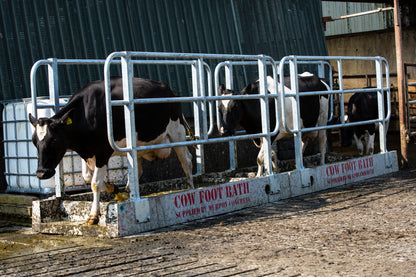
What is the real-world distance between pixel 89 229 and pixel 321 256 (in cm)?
263

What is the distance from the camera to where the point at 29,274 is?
197 inches

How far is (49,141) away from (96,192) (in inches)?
30.3

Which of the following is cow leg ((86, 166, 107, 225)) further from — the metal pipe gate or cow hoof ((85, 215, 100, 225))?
the metal pipe gate

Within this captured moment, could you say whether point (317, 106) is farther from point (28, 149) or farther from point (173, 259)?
point (173, 259)

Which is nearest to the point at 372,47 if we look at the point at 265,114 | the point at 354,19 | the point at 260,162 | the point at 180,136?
the point at 354,19

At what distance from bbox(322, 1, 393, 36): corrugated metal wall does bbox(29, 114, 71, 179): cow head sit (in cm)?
1509

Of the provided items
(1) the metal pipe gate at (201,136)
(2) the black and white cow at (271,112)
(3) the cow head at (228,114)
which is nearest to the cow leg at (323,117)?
(2) the black and white cow at (271,112)

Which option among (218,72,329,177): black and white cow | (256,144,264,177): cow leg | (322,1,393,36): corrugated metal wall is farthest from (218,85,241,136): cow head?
(322,1,393,36): corrugated metal wall

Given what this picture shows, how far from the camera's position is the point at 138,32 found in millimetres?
11070

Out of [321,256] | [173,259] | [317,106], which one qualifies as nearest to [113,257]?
[173,259]

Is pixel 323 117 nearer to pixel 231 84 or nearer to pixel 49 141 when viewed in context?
pixel 231 84

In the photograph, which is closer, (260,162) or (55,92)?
(55,92)

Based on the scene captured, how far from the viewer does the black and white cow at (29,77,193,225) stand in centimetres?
673

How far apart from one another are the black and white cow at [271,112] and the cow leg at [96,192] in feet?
7.99
